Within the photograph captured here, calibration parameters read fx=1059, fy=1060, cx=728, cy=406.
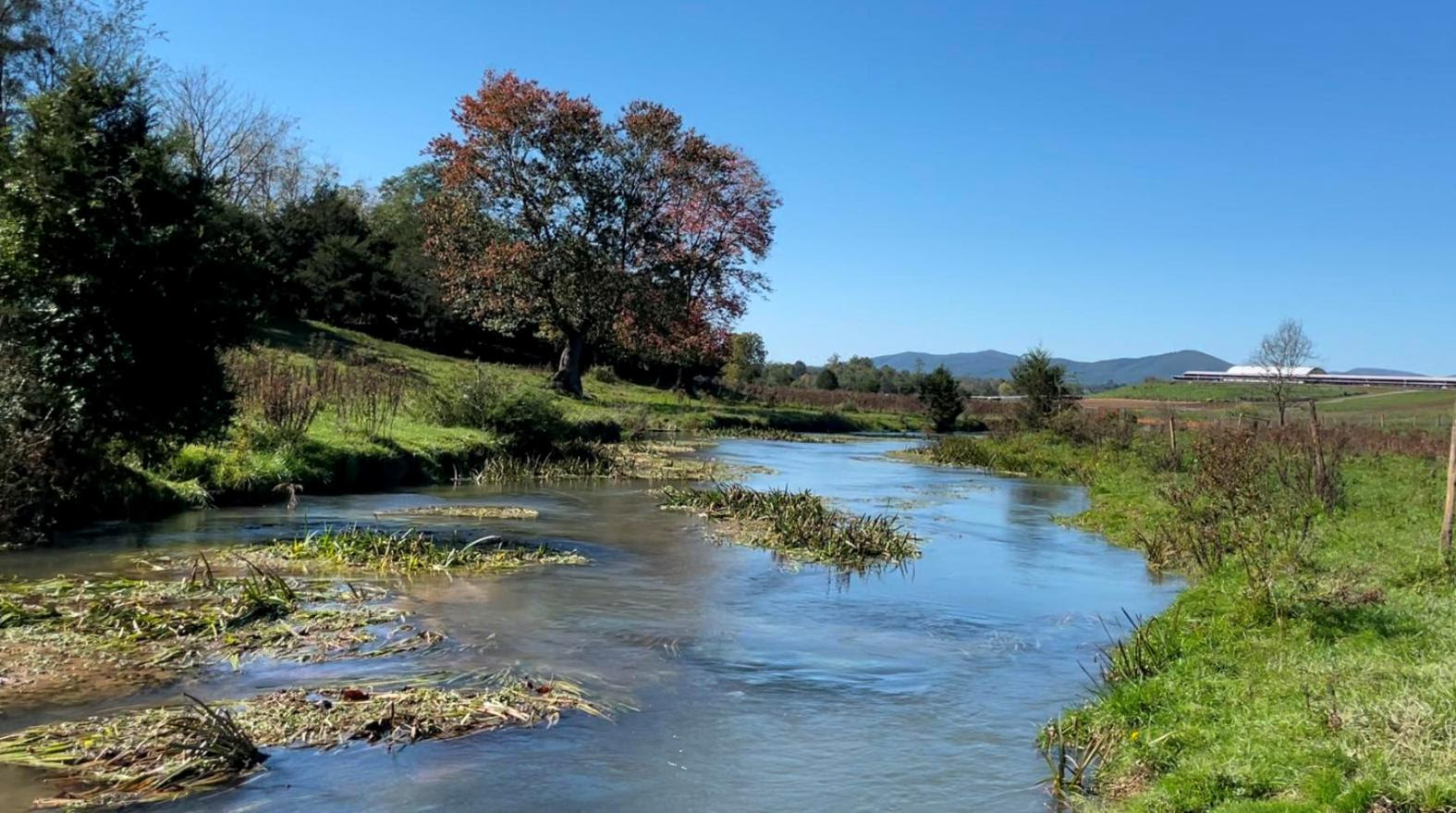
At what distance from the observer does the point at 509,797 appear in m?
7.01

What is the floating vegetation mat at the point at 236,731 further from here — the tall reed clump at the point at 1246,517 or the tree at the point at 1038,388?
the tree at the point at 1038,388

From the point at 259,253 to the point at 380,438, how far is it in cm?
933

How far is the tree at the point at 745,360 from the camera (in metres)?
71.9

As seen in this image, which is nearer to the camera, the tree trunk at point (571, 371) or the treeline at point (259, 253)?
the treeline at point (259, 253)

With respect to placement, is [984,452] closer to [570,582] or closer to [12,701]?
[570,582]

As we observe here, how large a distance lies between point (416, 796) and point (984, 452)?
34470mm

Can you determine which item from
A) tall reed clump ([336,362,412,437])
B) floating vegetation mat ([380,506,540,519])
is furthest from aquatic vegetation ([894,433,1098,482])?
floating vegetation mat ([380,506,540,519])

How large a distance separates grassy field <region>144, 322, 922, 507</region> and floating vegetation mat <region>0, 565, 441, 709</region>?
6347mm

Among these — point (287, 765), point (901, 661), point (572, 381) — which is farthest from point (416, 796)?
point (572, 381)

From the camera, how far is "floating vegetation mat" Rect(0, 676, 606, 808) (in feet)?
22.3

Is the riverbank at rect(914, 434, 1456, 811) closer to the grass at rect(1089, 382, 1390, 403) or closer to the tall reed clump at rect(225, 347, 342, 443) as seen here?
the tall reed clump at rect(225, 347, 342, 443)

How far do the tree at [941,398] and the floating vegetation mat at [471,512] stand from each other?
133 feet

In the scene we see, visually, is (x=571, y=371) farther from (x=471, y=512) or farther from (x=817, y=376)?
(x=817, y=376)

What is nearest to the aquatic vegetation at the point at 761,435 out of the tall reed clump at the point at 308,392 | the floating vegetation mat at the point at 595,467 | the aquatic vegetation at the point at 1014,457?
the aquatic vegetation at the point at 1014,457
